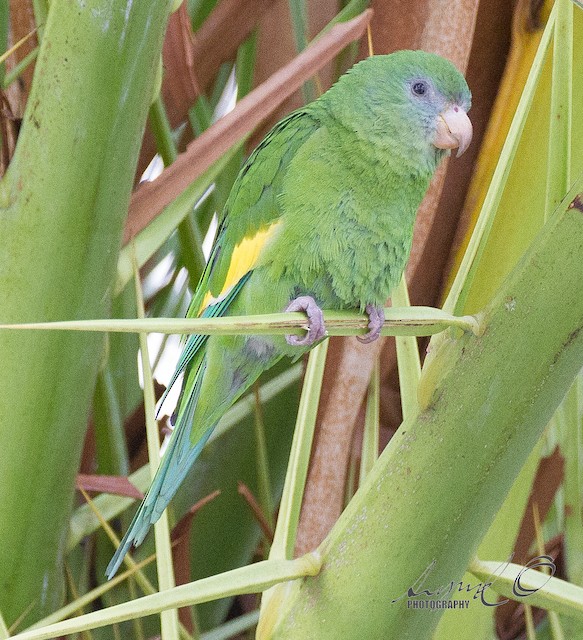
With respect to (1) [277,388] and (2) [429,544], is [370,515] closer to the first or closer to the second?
(2) [429,544]

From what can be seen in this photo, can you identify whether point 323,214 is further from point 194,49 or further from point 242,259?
point 194,49

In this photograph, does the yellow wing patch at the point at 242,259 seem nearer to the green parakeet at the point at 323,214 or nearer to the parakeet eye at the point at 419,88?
the green parakeet at the point at 323,214

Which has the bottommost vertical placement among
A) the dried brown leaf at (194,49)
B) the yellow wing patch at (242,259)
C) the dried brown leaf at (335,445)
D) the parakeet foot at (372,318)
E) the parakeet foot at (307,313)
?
the dried brown leaf at (335,445)

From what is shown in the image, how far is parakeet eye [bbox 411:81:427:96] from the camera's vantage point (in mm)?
609

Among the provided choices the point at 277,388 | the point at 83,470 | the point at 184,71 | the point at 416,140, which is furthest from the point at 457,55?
the point at 83,470

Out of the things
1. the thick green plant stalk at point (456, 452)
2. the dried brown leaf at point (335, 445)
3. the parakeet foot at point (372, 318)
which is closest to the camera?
the thick green plant stalk at point (456, 452)

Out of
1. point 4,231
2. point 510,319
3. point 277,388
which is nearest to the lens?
point 510,319

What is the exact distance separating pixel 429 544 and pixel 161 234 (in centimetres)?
29

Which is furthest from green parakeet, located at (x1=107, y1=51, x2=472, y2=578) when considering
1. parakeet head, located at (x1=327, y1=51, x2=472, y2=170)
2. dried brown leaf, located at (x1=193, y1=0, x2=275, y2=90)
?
dried brown leaf, located at (x1=193, y1=0, x2=275, y2=90)

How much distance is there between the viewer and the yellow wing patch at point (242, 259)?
61 centimetres

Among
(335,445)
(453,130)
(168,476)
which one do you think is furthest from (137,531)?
(453,130)

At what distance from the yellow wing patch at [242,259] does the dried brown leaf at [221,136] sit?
10 centimetres

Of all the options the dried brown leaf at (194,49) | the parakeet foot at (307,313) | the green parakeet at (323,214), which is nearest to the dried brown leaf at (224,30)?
the dried brown leaf at (194,49)

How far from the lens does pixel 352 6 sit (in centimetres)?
65
